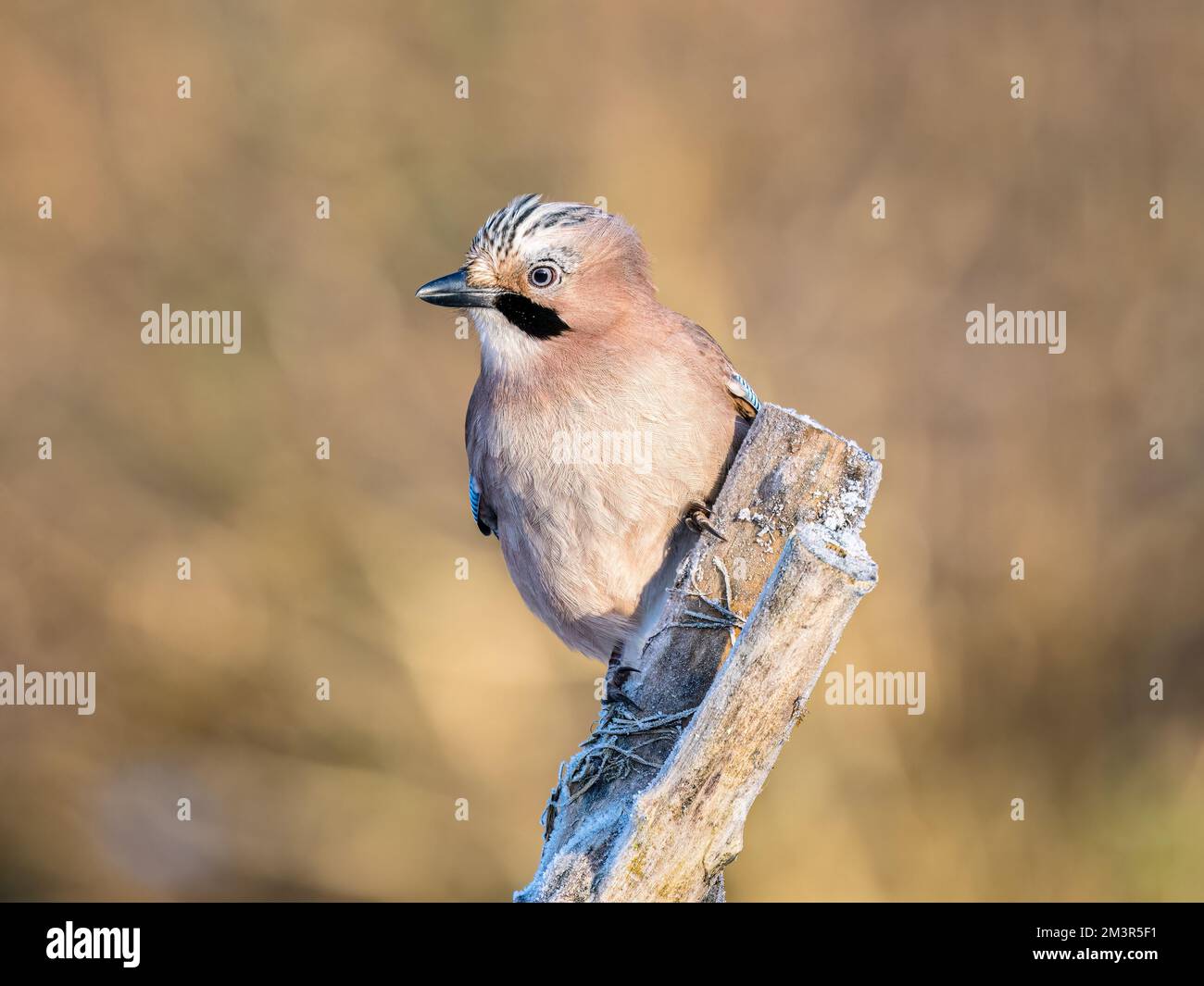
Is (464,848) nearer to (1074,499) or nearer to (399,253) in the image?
(399,253)

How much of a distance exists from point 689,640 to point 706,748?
2.36ft

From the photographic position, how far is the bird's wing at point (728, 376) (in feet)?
16.3

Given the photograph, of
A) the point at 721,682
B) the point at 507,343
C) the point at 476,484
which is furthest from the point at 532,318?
the point at 721,682

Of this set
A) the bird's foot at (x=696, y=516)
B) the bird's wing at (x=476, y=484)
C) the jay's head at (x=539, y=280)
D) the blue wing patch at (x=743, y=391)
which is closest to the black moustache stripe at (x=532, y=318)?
the jay's head at (x=539, y=280)

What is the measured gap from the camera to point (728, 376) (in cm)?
498

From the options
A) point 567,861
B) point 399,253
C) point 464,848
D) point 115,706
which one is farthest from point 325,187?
point 567,861

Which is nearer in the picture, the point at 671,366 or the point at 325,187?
the point at 671,366

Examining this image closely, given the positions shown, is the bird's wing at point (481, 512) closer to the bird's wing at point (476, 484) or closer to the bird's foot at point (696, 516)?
the bird's wing at point (476, 484)

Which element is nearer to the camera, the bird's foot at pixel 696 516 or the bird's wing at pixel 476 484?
the bird's foot at pixel 696 516

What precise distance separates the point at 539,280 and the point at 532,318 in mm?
155

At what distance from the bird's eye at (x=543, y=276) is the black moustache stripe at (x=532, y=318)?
3.0 inches

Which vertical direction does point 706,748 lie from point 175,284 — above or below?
below

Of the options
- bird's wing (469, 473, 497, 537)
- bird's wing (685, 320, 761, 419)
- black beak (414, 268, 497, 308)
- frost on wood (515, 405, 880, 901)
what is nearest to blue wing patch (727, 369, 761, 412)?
bird's wing (685, 320, 761, 419)

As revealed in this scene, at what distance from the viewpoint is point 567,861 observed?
3.61 meters
